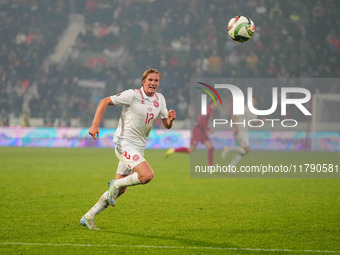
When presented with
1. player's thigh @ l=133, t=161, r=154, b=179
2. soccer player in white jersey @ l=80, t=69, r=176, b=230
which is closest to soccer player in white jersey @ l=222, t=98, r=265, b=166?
soccer player in white jersey @ l=80, t=69, r=176, b=230

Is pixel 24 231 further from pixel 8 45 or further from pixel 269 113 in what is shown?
pixel 8 45

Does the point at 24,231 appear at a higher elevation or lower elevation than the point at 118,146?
lower

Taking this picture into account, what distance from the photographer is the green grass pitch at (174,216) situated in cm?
615

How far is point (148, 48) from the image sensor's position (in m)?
34.1

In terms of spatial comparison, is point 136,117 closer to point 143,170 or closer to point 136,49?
point 143,170

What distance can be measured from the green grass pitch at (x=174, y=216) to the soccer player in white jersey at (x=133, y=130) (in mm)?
484

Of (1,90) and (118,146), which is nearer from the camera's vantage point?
(118,146)

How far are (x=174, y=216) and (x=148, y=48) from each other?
86.3 ft

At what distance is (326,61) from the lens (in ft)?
106

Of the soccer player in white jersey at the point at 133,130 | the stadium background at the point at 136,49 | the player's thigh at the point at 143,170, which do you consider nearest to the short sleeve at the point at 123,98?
the soccer player in white jersey at the point at 133,130

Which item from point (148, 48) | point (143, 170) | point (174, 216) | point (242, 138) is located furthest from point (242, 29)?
point (148, 48)

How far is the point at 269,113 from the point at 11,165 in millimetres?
13173

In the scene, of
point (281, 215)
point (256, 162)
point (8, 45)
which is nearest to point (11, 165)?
point (256, 162)

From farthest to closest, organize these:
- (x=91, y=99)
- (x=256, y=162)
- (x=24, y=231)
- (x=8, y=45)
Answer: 1. (x=8, y=45)
2. (x=91, y=99)
3. (x=256, y=162)
4. (x=24, y=231)
